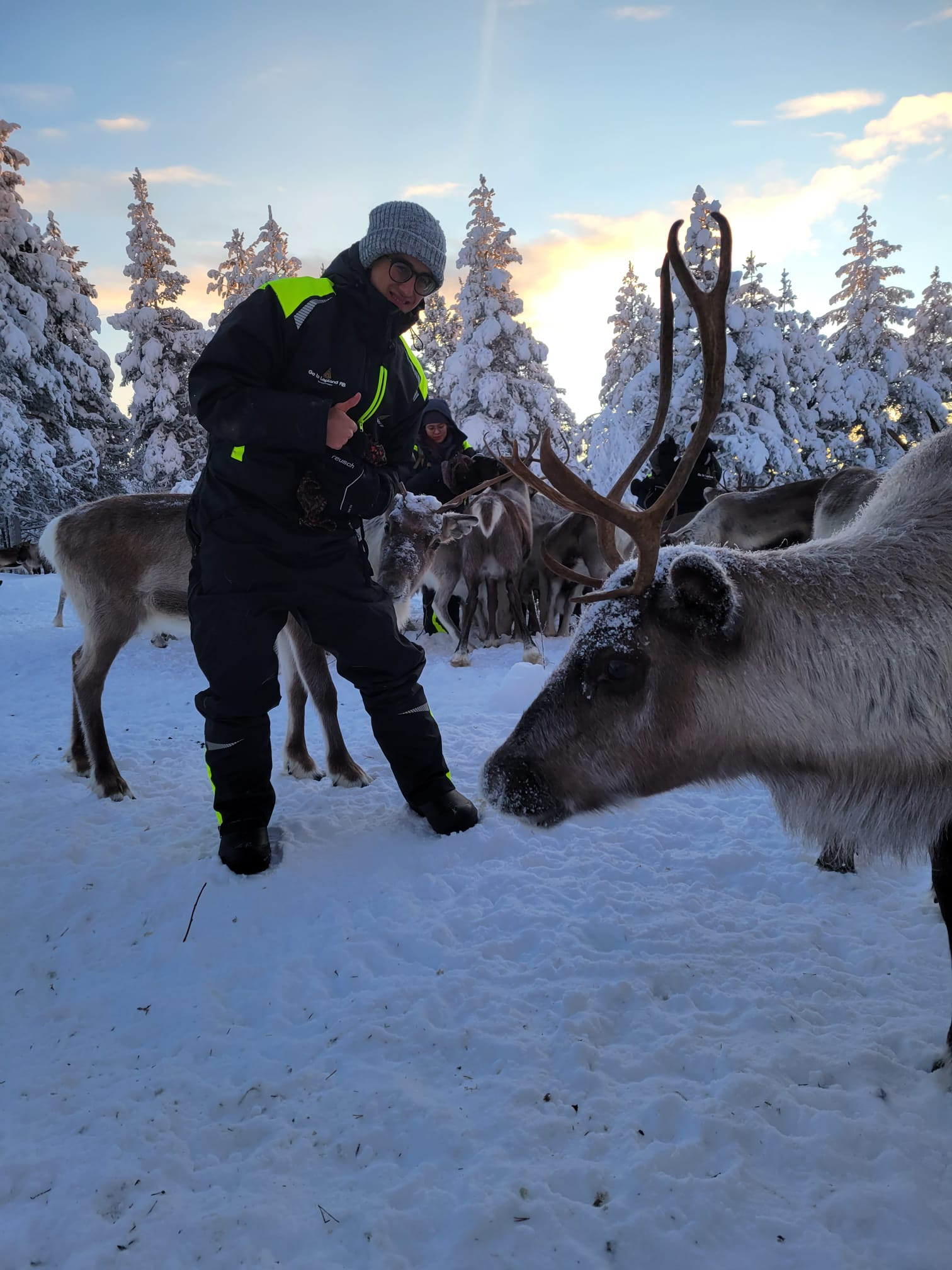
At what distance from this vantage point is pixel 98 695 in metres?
4.24

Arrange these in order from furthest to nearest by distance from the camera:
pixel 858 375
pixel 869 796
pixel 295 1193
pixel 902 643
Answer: pixel 858 375 → pixel 869 796 → pixel 902 643 → pixel 295 1193

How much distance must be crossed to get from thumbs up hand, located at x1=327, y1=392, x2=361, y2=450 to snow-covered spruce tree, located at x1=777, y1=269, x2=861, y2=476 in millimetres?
20065

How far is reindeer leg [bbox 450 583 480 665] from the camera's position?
28.0ft

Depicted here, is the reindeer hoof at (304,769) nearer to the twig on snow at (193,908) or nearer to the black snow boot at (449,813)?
the black snow boot at (449,813)

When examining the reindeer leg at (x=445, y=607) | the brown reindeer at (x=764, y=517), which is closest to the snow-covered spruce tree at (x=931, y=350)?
the brown reindeer at (x=764, y=517)

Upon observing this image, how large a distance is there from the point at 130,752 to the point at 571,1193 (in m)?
4.26

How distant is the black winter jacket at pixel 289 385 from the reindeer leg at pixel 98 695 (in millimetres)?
1641

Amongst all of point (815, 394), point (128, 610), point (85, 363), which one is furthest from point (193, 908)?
point (85, 363)

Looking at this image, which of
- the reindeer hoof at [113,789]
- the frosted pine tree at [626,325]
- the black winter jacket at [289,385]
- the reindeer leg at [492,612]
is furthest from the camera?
the frosted pine tree at [626,325]

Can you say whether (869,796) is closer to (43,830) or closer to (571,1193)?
(571,1193)

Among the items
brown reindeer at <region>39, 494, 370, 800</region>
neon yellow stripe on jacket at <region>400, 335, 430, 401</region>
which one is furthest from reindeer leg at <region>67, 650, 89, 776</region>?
neon yellow stripe on jacket at <region>400, 335, 430, 401</region>

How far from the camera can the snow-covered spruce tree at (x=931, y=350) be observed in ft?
70.7

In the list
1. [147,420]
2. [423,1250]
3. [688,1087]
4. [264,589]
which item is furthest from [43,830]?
[147,420]

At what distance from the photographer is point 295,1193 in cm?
156
